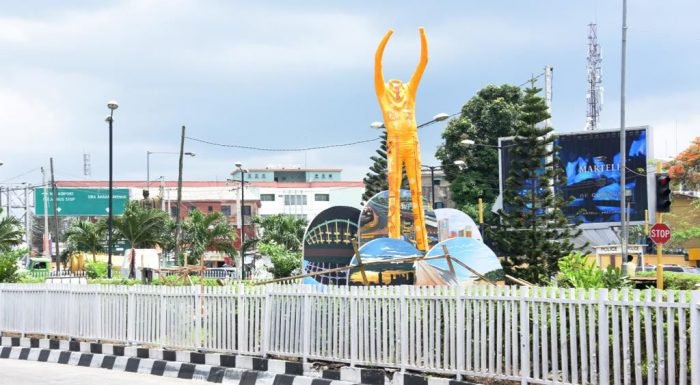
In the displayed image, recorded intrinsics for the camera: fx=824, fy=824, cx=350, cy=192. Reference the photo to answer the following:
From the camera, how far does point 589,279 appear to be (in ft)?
39.4

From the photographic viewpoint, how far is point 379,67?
20719 mm

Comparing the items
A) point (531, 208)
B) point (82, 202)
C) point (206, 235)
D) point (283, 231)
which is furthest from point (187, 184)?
point (531, 208)

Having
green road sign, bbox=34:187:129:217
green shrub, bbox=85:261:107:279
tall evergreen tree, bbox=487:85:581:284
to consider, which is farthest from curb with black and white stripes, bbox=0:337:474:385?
green road sign, bbox=34:187:129:217

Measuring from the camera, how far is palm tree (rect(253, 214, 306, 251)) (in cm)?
4475

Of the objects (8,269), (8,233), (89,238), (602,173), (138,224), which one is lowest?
(89,238)

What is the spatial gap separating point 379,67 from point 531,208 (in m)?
10.5

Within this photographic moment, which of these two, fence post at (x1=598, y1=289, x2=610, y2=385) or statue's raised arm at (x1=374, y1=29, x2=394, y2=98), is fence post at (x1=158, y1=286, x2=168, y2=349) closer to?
fence post at (x1=598, y1=289, x2=610, y2=385)

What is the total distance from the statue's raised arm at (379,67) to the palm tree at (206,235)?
20127 millimetres

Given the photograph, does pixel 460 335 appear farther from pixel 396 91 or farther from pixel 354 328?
pixel 396 91

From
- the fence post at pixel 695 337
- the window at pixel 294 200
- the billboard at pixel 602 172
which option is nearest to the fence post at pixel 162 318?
the fence post at pixel 695 337

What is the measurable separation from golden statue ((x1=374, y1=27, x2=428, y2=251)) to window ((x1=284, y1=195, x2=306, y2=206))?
6105 centimetres

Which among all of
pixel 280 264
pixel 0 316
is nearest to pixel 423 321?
pixel 0 316

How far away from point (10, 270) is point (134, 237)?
1494 cm

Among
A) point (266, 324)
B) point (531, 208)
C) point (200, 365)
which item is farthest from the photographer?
point (531, 208)
